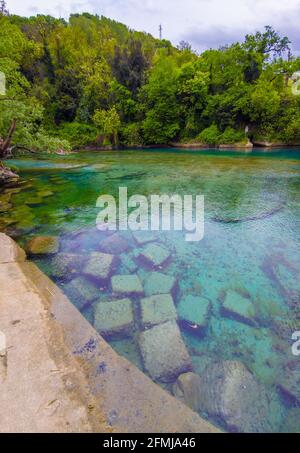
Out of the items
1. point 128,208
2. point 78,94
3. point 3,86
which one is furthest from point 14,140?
point 78,94

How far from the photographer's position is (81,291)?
352cm

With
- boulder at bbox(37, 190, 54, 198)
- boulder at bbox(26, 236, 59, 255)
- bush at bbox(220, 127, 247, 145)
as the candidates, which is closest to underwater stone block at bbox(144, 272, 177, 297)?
boulder at bbox(26, 236, 59, 255)

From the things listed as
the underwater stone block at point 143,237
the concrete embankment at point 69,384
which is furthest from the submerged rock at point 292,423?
the underwater stone block at point 143,237

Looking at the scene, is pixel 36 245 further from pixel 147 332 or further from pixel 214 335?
pixel 214 335

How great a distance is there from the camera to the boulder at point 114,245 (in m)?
4.71

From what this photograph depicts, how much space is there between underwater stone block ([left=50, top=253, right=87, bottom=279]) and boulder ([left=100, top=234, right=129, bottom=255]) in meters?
0.53

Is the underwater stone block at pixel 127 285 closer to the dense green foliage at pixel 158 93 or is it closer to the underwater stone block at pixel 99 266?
the underwater stone block at pixel 99 266

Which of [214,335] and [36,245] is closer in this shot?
[214,335]

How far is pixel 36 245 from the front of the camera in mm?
4656

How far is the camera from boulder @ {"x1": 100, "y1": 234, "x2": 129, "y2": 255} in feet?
15.5

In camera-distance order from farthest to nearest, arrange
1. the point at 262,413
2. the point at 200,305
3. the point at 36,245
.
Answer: the point at 36,245
the point at 200,305
the point at 262,413

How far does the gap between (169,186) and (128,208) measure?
9.72 ft

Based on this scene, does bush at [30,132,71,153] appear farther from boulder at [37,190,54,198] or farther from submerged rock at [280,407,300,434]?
submerged rock at [280,407,300,434]

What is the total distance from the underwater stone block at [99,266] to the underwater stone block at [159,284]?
723 mm
